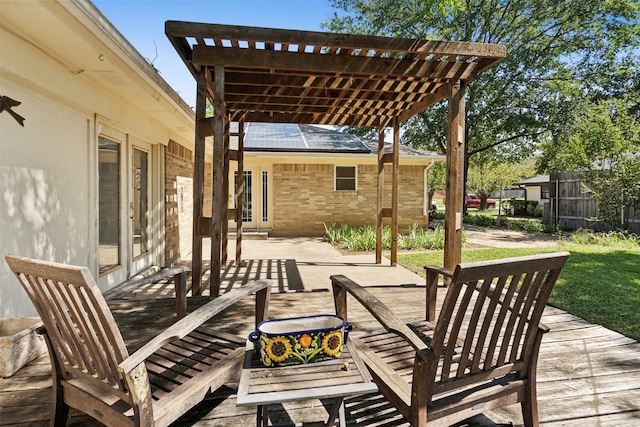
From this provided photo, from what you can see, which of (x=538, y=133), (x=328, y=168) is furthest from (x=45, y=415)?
(x=538, y=133)

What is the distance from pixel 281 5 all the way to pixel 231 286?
291 inches

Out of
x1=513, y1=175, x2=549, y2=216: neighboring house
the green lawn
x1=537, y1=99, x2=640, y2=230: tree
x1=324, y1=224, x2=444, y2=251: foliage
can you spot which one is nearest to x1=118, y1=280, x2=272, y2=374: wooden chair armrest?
the green lawn

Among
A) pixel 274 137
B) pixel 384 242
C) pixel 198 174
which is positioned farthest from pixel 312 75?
pixel 274 137

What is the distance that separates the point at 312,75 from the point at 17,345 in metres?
4.02

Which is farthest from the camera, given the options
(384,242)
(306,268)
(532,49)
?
(532,49)

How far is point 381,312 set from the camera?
2096 millimetres

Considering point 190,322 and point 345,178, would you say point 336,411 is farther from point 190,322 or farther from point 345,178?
point 345,178

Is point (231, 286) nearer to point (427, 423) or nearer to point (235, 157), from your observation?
point (235, 157)

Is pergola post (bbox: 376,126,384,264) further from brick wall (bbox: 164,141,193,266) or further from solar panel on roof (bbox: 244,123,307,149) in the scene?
solar panel on roof (bbox: 244,123,307,149)

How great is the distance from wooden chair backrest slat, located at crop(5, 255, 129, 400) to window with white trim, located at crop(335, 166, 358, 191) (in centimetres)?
1128

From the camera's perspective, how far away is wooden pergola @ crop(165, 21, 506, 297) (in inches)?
153

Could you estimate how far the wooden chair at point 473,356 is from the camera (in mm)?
1677

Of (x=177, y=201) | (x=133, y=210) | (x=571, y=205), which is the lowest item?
(x=133, y=210)

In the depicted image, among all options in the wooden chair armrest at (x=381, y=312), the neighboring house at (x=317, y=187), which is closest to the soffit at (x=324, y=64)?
the wooden chair armrest at (x=381, y=312)
